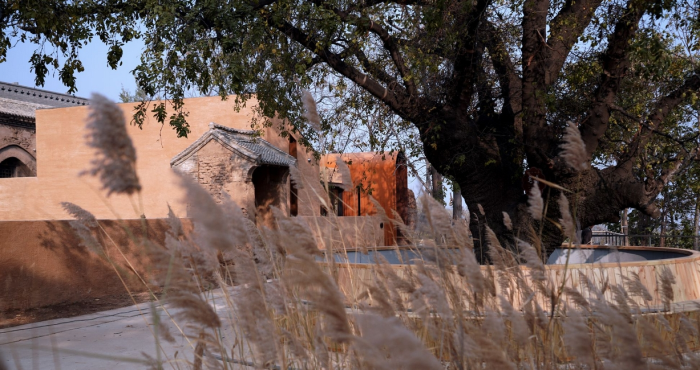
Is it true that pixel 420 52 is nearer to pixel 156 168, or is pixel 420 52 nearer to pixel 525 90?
pixel 525 90

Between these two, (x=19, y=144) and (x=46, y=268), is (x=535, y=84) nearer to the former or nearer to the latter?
(x=46, y=268)

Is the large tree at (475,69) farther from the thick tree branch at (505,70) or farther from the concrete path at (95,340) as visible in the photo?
the concrete path at (95,340)

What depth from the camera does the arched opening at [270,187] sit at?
52.7 feet

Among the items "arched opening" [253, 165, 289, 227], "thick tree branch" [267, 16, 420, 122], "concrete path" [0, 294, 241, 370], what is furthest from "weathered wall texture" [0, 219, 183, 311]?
"arched opening" [253, 165, 289, 227]

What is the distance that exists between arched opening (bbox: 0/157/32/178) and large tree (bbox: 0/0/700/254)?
18154 mm

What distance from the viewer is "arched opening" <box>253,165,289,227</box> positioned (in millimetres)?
16066

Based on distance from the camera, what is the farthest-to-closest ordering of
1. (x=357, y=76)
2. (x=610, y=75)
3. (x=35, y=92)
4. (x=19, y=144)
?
(x=35, y=92) → (x=19, y=144) → (x=357, y=76) → (x=610, y=75)

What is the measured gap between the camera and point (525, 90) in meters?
7.00

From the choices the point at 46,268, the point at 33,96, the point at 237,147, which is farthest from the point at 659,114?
the point at 33,96

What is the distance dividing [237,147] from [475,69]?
785 cm

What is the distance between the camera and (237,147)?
1420 centimetres

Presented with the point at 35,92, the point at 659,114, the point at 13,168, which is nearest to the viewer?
the point at 659,114

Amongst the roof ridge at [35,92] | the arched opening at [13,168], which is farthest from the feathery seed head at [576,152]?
the roof ridge at [35,92]

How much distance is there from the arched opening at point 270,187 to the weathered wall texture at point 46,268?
7156 millimetres
